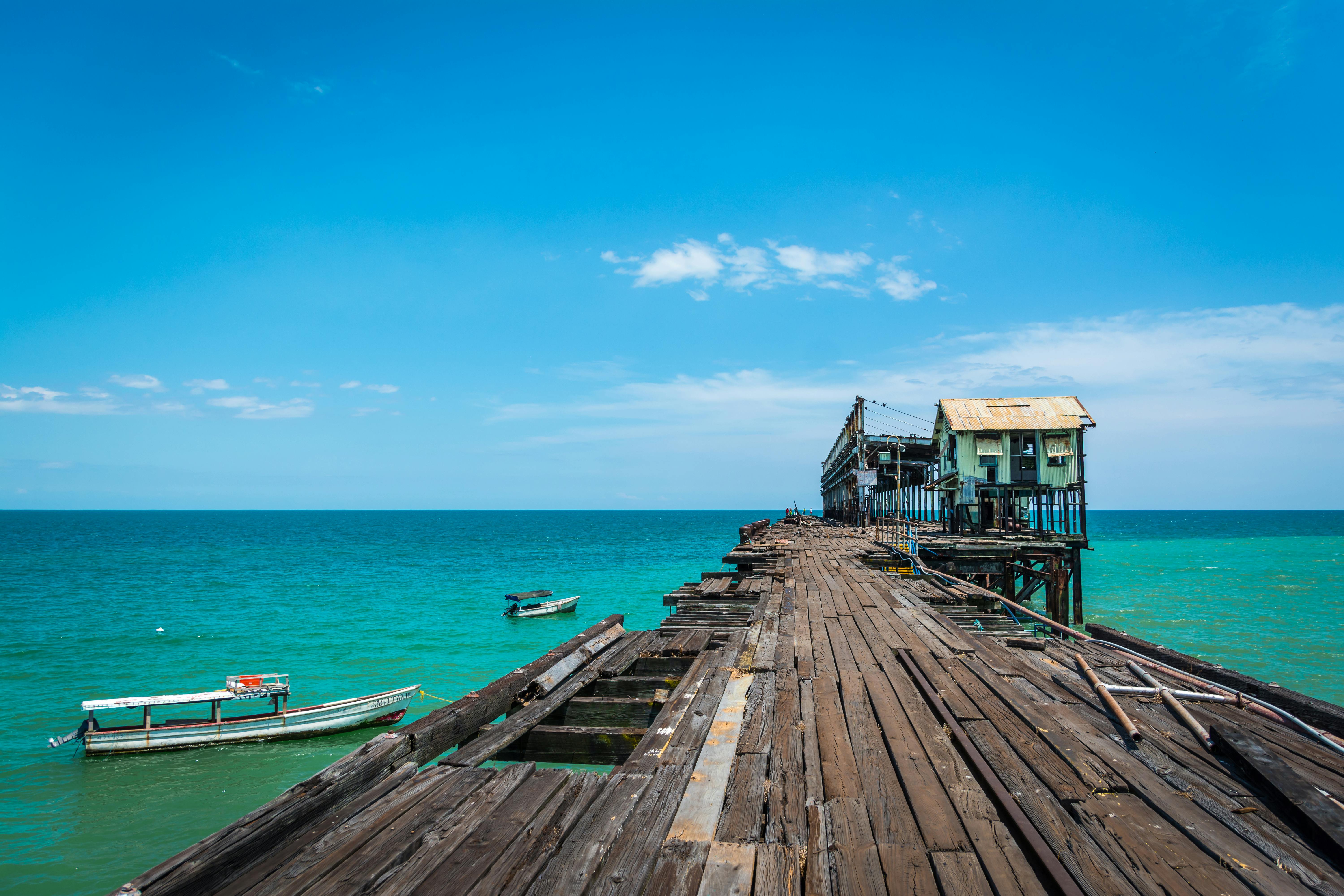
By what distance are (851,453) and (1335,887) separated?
133ft

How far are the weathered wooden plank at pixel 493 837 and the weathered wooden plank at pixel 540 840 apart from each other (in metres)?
0.04

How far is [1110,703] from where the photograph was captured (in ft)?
17.2

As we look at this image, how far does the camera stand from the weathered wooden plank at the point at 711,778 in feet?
11.5

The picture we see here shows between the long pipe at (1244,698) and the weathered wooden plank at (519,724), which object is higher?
the long pipe at (1244,698)

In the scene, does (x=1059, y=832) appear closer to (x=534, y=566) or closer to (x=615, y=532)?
(x=534, y=566)

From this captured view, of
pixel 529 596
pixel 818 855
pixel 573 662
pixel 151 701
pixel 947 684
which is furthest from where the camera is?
pixel 529 596

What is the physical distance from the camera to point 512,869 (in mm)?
3129

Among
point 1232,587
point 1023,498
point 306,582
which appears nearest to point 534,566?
point 306,582

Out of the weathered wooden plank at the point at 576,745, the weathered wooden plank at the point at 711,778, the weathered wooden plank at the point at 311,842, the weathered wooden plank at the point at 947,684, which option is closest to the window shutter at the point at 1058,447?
the weathered wooden plank at the point at 947,684

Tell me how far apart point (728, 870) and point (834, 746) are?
1760mm

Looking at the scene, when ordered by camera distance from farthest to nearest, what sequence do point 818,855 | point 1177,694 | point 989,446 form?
1. point 989,446
2. point 1177,694
3. point 818,855

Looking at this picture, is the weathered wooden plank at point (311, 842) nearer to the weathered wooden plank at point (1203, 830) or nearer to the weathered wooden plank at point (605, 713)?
the weathered wooden plank at point (605, 713)

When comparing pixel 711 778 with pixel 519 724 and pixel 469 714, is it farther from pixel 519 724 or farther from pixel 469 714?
pixel 469 714

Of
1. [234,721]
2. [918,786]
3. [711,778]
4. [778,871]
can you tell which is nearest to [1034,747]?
[918,786]
